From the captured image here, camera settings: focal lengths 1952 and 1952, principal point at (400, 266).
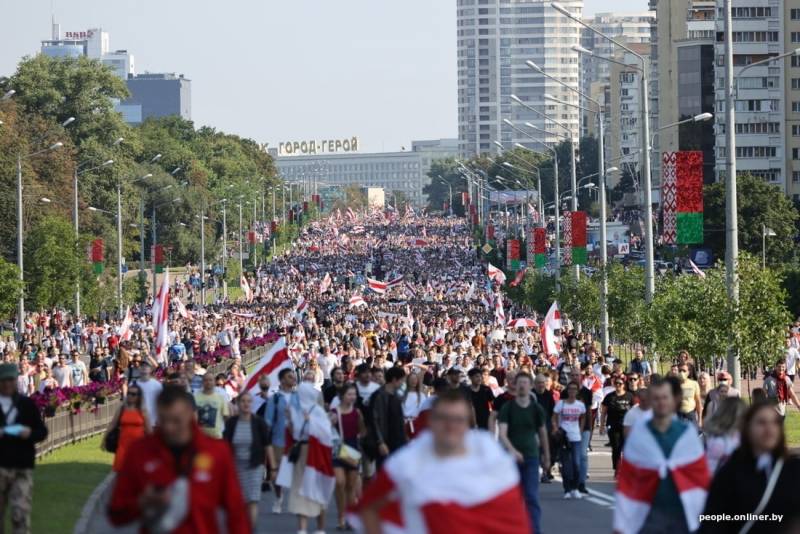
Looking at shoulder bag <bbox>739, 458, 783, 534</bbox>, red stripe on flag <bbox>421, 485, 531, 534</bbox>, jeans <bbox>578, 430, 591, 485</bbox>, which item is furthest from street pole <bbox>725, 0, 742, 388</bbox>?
red stripe on flag <bbox>421, 485, 531, 534</bbox>

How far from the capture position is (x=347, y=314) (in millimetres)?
63125

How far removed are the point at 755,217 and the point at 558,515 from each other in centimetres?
8042

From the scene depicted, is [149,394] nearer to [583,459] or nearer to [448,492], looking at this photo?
[583,459]

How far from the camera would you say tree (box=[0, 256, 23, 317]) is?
4900cm

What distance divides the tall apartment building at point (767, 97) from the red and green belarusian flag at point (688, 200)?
90809 millimetres

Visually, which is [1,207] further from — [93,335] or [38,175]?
[93,335]

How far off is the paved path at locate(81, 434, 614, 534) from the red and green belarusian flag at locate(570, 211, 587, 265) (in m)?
28.2

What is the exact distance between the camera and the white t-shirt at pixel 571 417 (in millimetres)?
20266

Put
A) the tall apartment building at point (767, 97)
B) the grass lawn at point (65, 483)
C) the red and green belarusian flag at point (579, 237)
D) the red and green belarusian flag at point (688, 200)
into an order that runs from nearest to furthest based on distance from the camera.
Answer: the grass lawn at point (65, 483) → the red and green belarusian flag at point (688, 200) → the red and green belarusian flag at point (579, 237) → the tall apartment building at point (767, 97)

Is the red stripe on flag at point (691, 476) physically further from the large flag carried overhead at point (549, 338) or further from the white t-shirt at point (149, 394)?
the large flag carried overhead at point (549, 338)

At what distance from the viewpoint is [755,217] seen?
97062 mm

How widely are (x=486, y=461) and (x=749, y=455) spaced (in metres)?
1.58

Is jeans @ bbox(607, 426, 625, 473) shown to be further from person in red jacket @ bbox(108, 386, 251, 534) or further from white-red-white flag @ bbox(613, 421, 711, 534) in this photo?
person in red jacket @ bbox(108, 386, 251, 534)

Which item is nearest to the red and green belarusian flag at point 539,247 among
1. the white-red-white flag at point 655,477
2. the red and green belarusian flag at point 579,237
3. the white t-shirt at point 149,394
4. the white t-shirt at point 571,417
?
the red and green belarusian flag at point 579,237
